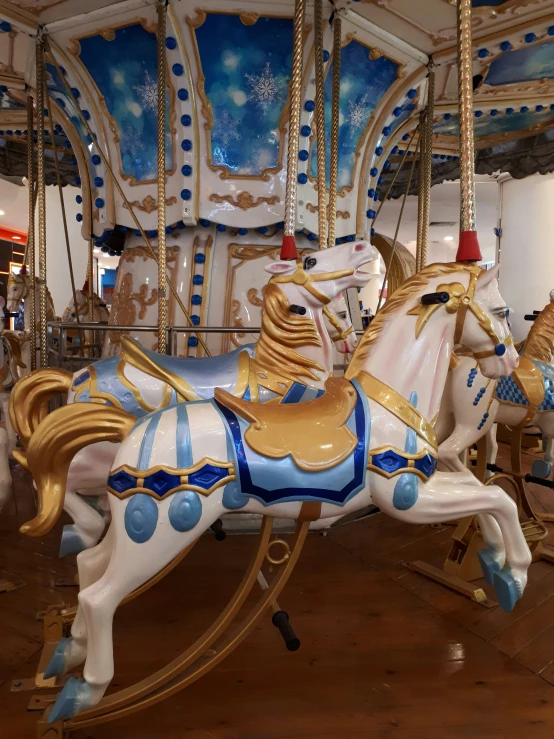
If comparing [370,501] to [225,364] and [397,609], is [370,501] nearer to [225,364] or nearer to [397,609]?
[225,364]

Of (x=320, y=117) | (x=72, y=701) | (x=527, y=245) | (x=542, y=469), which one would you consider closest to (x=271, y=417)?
(x=72, y=701)

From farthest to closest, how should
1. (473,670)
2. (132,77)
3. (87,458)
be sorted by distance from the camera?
(132,77), (87,458), (473,670)

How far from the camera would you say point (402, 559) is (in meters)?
2.44

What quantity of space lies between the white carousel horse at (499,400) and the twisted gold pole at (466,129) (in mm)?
1098

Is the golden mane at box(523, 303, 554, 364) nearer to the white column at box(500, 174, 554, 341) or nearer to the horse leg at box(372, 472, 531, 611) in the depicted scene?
the horse leg at box(372, 472, 531, 611)

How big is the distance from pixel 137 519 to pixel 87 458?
820 mm

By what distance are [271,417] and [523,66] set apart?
348cm

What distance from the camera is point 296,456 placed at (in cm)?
112

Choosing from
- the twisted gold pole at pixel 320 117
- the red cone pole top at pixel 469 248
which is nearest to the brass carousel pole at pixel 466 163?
the red cone pole top at pixel 469 248

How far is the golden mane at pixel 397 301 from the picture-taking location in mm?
1277

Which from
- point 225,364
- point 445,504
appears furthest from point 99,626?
point 225,364

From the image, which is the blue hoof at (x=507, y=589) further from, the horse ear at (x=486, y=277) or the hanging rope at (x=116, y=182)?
the hanging rope at (x=116, y=182)

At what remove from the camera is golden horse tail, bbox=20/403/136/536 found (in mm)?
1119

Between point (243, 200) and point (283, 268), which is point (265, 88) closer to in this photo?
point (243, 200)
